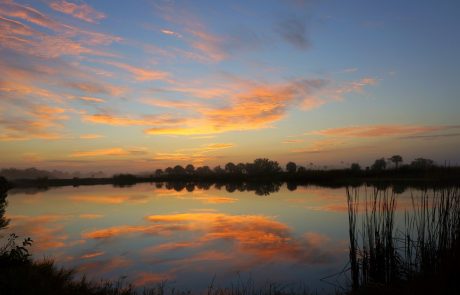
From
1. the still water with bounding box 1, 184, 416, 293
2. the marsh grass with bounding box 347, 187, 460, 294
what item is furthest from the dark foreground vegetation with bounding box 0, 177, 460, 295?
the still water with bounding box 1, 184, 416, 293

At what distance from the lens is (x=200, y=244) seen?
12938 millimetres

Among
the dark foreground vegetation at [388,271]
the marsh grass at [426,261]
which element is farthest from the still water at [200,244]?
the marsh grass at [426,261]

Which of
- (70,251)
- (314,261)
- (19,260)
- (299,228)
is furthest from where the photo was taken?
(299,228)

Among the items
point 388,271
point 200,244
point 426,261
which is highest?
point 426,261

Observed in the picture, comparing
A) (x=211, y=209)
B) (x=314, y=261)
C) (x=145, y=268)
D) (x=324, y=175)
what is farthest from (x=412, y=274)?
(x=324, y=175)

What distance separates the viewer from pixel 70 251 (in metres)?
12.1

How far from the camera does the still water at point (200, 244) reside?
928cm

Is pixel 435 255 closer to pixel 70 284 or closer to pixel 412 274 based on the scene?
pixel 412 274

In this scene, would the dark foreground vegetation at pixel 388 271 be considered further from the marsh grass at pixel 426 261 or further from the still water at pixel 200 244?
the still water at pixel 200 244

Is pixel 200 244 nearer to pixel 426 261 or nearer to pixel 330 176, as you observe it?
pixel 426 261

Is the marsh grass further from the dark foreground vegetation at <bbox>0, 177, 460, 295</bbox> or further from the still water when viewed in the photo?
the still water

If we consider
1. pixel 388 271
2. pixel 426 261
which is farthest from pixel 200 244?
pixel 426 261

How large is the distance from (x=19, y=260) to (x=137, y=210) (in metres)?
17.4

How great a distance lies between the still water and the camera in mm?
9281
